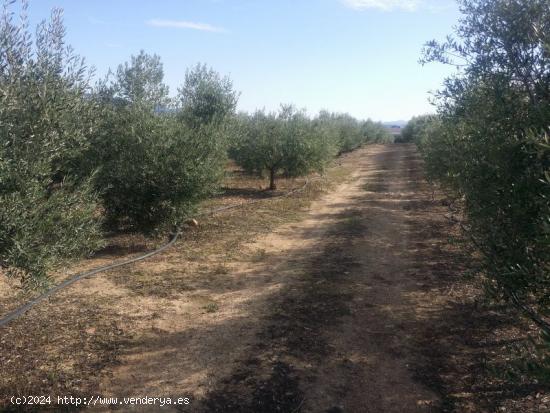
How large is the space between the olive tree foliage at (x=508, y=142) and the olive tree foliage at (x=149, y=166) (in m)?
7.43

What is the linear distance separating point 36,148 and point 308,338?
4.59 meters

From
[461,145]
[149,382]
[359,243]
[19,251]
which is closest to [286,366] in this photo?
[149,382]

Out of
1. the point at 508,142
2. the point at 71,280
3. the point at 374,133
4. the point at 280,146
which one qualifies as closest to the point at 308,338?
the point at 508,142

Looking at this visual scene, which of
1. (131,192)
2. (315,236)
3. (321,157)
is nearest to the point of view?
(131,192)

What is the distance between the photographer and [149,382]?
5.54 metres

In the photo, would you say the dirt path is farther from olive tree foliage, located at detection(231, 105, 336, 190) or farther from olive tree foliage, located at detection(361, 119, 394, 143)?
olive tree foliage, located at detection(361, 119, 394, 143)

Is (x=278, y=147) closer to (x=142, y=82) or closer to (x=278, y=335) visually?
(x=142, y=82)

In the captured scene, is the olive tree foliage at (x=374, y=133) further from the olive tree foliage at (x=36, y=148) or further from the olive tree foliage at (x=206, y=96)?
the olive tree foliage at (x=36, y=148)

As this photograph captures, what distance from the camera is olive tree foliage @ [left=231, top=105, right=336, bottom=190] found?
2302cm

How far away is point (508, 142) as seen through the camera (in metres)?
5.04

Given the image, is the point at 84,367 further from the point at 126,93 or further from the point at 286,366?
the point at 126,93

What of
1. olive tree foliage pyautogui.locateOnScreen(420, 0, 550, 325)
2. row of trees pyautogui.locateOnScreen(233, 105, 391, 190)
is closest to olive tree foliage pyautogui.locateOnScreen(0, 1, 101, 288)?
olive tree foliage pyautogui.locateOnScreen(420, 0, 550, 325)

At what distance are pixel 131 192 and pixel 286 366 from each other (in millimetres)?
7751

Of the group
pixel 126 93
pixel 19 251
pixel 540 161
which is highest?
pixel 126 93
